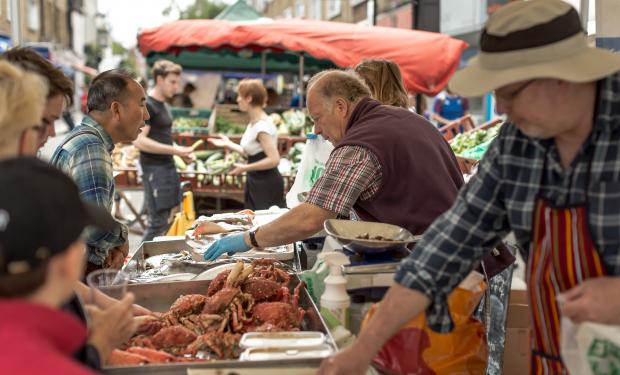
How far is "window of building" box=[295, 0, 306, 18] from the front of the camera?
37356mm

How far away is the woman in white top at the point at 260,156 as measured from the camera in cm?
743

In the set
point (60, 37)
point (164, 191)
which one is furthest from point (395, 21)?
point (60, 37)

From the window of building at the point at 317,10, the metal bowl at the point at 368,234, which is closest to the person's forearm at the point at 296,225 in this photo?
the metal bowl at the point at 368,234

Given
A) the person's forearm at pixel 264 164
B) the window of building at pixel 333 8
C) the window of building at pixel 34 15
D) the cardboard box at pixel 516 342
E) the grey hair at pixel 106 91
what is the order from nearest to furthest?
the grey hair at pixel 106 91, the cardboard box at pixel 516 342, the person's forearm at pixel 264 164, the window of building at pixel 333 8, the window of building at pixel 34 15

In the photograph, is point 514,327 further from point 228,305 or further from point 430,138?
point 228,305

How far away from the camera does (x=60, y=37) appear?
45.4 metres

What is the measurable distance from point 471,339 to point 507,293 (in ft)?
5.28

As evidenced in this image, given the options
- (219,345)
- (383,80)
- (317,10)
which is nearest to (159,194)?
(383,80)

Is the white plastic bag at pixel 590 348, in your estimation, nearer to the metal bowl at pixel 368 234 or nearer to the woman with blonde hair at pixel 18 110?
the metal bowl at pixel 368 234

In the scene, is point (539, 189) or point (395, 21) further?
point (395, 21)

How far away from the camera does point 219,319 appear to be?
2.79 m

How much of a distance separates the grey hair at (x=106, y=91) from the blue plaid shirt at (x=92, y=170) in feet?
0.63

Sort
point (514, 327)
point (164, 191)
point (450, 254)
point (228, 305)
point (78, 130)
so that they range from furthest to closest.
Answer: point (164, 191) < point (514, 327) < point (78, 130) < point (228, 305) < point (450, 254)

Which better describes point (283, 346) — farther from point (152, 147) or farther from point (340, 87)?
point (152, 147)
